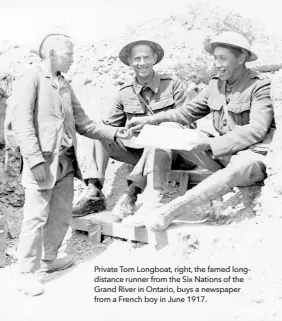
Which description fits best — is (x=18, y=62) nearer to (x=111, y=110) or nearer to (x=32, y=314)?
(x=111, y=110)

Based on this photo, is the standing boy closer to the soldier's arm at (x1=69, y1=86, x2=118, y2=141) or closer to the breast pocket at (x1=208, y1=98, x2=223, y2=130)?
the soldier's arm at (x1=69, y1=86, x2=118, y2=141)

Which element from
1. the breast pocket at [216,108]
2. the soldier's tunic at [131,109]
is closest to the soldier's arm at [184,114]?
the breast pocket at [216,108]

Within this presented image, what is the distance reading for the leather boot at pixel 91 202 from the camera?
5.41 m

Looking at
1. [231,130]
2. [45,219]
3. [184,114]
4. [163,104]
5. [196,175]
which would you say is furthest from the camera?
[163,104]

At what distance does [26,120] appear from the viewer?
4.24 metres

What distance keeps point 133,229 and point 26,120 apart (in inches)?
57.3

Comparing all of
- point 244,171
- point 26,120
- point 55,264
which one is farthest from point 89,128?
point 244,171

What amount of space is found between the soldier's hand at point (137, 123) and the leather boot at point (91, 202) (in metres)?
0.70

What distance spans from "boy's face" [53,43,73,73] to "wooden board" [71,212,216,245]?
1.60 m

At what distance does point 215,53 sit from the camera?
4.86m

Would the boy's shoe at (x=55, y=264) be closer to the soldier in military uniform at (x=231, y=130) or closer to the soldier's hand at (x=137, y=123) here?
the soldier in military uniform at (x=231, y=130)

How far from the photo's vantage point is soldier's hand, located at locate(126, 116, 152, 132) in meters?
5.26

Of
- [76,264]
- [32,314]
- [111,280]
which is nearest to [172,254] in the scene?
[111,280]

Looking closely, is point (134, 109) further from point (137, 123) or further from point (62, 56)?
point (62, 56)
